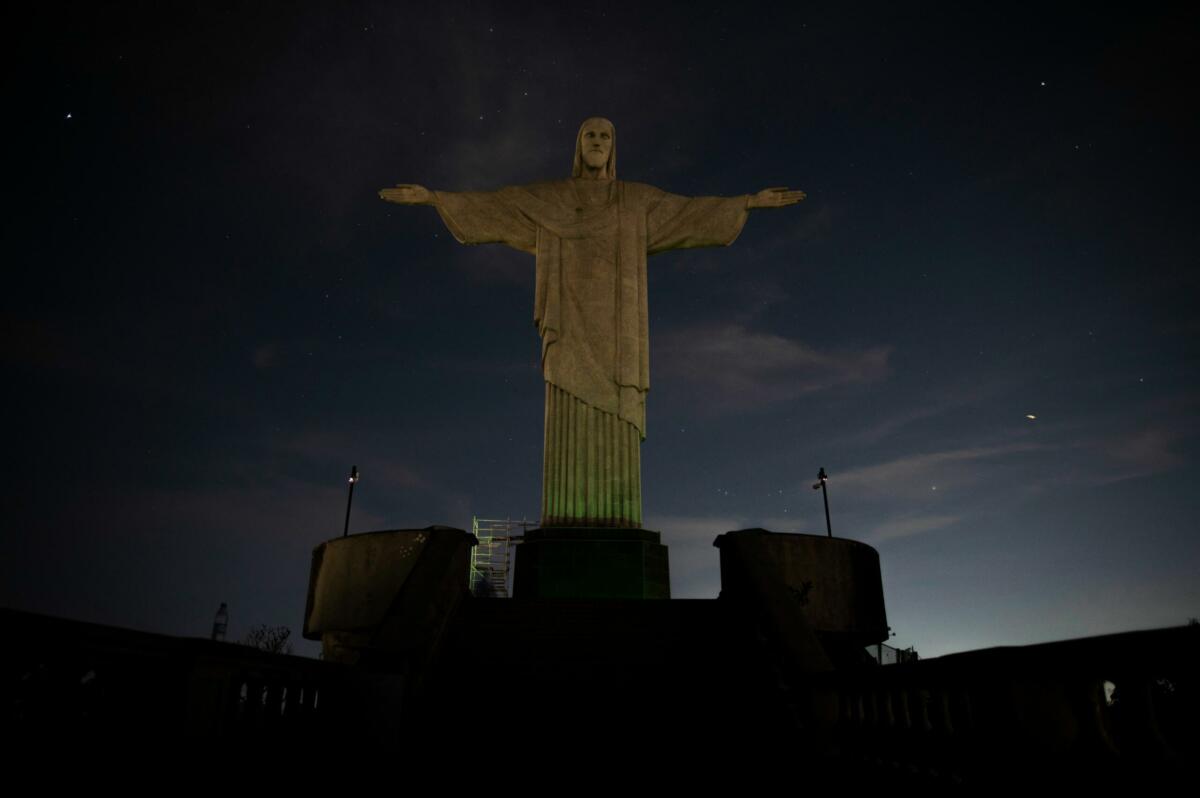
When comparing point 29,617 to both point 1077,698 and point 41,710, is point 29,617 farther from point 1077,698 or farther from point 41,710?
point 1077,698

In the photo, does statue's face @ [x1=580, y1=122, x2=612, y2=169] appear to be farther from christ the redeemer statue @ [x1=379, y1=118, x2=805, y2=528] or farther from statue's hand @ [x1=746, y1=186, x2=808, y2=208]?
statue's hand @ [x1=746, y1=186, x2=808, y2=208]

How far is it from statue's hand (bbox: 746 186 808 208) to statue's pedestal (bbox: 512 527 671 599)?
565 cm

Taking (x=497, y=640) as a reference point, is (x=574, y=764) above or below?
below

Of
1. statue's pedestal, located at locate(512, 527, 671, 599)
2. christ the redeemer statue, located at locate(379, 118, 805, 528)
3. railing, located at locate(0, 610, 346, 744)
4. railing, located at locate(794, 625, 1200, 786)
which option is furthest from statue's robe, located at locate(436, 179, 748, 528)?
railing, located at locate(794, 625, 1200, 786)

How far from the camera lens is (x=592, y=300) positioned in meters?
12.0

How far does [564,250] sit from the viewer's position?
12.4 m

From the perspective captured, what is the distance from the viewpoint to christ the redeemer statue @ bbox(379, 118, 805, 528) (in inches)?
448

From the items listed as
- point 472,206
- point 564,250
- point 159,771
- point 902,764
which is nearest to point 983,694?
point 902,764

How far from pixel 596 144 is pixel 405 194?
10.6ft

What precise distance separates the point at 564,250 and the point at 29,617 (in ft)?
33.8

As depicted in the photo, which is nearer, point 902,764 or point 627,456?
point 902,764

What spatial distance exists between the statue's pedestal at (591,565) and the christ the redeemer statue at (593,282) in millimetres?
326

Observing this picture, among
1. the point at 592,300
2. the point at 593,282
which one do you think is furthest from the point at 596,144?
the point at 592,300

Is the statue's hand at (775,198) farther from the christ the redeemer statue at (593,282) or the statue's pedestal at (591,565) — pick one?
the statue's pedestal at (591,565)
